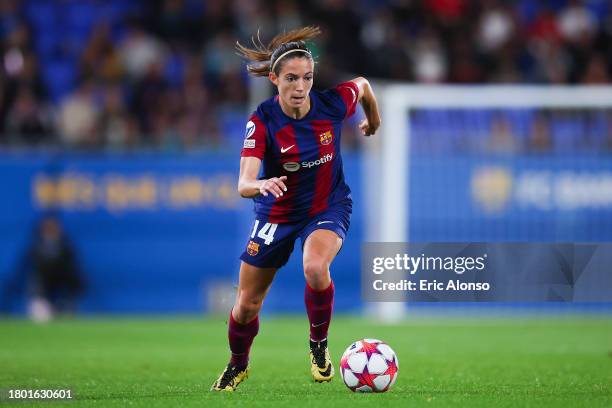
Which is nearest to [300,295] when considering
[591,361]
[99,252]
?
[99,252]

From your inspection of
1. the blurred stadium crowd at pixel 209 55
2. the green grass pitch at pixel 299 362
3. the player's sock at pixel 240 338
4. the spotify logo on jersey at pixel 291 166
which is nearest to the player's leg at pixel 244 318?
the player's sock at pixel 240 338

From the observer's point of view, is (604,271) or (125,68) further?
(125,68)

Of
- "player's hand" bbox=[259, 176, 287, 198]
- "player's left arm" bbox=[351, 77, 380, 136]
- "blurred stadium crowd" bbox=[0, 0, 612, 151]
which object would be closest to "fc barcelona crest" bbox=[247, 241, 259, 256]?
"player's hand" bbox=[259, 176, 287, 198]

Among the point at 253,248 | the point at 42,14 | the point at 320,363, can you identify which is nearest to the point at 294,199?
the point at 253,248

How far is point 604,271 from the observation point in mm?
8797

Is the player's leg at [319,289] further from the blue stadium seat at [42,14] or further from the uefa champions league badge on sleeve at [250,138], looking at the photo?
the blue stadium seat at [42,14]

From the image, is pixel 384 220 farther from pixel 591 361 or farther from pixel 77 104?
pixel 591 361

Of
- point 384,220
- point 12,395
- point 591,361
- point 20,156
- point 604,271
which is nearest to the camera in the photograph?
point 12,395

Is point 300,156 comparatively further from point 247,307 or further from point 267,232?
point 247,307

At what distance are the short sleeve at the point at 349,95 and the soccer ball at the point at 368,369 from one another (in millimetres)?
1684

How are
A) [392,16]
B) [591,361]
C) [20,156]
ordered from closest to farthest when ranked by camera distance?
[591,361] < [20,156] < [392,16]

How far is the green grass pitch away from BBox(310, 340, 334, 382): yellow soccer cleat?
0.29 ft

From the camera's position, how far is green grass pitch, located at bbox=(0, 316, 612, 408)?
7.58 meters

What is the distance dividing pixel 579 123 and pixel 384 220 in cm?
315
